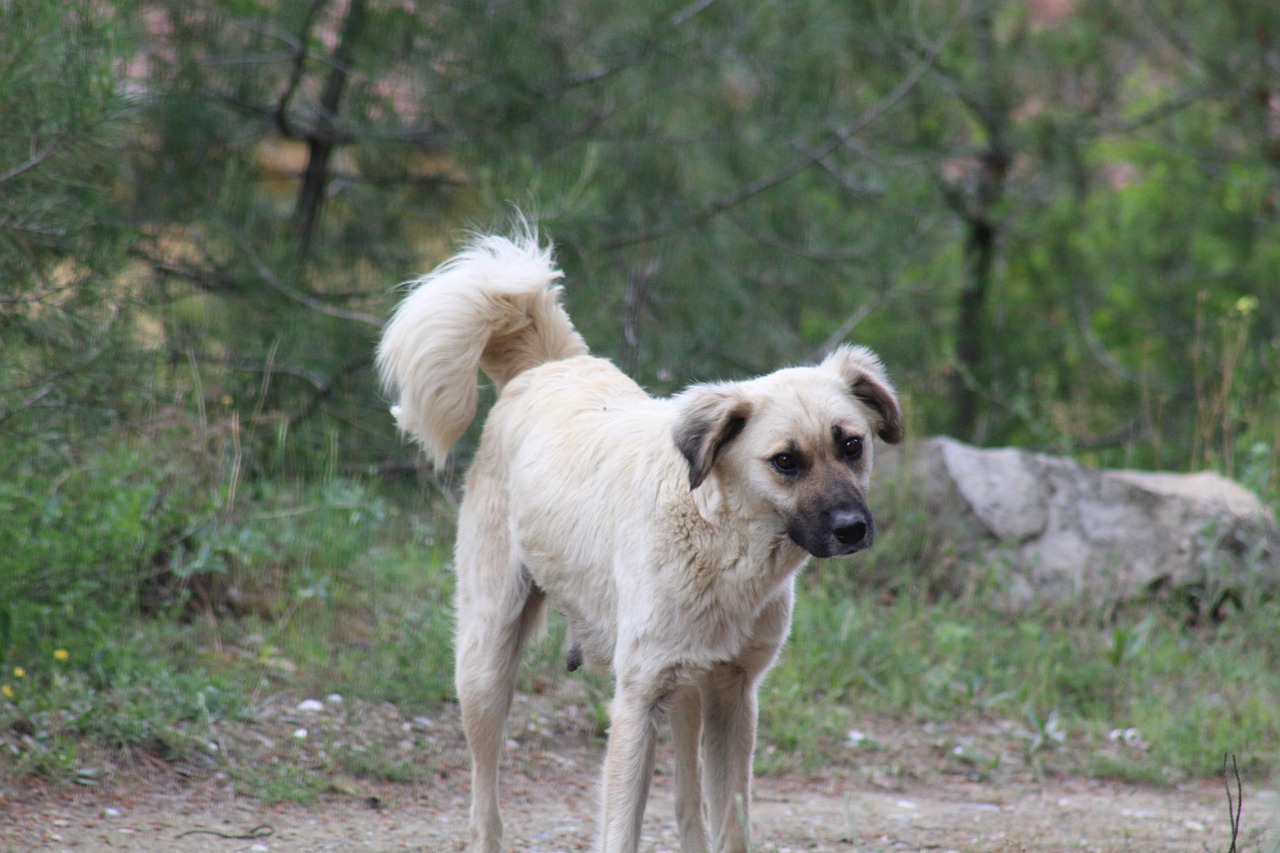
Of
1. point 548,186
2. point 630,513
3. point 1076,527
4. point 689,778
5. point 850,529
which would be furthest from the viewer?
point 1076,527

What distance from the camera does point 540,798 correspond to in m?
4.96

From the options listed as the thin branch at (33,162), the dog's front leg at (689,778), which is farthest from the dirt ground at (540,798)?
the thin branch at (33,162)

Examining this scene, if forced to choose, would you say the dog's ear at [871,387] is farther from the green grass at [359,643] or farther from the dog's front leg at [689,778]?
the green grass at [359,643]

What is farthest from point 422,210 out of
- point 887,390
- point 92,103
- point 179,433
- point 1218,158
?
point 1218,158

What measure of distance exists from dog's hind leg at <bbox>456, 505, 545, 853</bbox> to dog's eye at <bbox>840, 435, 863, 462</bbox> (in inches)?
49.2

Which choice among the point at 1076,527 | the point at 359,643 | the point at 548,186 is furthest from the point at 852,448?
the point at 1076,527

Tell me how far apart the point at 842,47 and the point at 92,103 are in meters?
5.74

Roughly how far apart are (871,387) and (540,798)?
7.16 ft

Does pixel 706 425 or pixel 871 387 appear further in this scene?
pixel 871 387

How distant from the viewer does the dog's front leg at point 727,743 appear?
3826 mm

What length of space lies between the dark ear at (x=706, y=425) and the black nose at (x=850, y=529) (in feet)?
1.27

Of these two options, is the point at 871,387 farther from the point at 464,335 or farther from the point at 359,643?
the point at 359,643

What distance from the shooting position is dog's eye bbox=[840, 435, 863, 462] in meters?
3.59

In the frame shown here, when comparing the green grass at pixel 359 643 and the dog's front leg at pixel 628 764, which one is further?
the green grass at pixel 359 643
